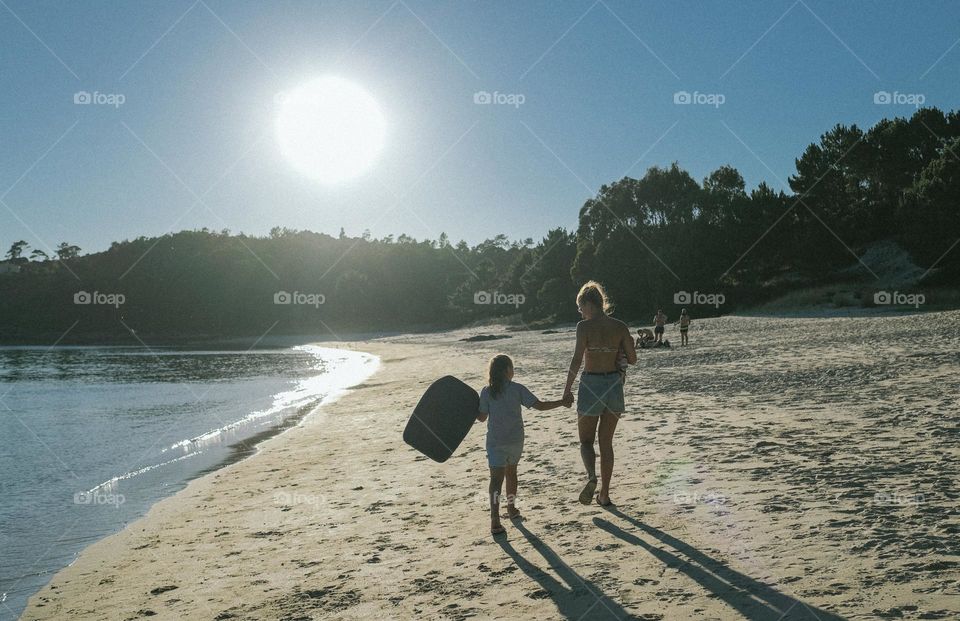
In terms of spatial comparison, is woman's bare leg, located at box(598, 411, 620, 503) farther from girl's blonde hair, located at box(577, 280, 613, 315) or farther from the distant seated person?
the distant seated person

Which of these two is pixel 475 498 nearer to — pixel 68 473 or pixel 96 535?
pixel 96 535

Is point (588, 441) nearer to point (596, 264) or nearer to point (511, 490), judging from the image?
point (511, 490)

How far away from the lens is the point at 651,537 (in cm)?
514

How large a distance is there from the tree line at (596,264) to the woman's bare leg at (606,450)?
125ft

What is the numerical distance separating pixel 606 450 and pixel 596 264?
5256 centimetres

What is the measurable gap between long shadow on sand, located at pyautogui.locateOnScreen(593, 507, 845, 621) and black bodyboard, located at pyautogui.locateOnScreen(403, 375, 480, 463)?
1.96 meters

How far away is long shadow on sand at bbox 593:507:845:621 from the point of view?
141 inches

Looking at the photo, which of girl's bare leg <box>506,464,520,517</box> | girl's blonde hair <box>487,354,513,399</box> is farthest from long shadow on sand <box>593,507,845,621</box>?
girl's blonde hair <box>487,354,513,399</box>

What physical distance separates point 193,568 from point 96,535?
2.86 m

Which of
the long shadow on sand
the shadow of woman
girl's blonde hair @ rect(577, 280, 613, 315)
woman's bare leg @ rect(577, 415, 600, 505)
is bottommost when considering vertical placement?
the shadow of woman

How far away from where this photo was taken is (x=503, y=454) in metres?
5.86

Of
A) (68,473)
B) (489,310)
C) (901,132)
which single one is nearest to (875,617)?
(68,473)

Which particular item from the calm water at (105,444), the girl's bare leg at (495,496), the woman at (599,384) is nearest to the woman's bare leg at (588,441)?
the woman at (599,384)

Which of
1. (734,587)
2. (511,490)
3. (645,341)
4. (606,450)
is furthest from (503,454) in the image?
(645,341)
